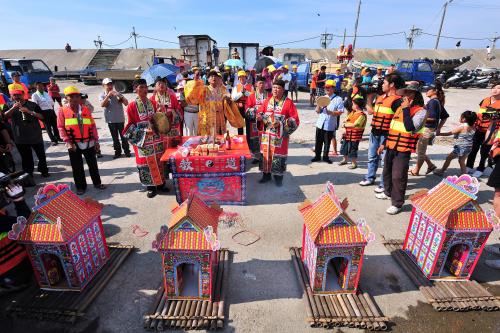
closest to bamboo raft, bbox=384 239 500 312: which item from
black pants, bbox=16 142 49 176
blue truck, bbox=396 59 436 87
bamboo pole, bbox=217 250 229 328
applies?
bamboo pole, bbox=217 250 229 328

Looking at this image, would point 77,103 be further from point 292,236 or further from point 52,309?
point 292,236

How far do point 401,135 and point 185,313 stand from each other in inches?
138

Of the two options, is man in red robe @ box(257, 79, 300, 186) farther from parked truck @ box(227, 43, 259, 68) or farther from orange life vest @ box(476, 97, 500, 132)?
parked truck @ box(227, 43, 259, 68)

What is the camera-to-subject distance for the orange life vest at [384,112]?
4223 mm

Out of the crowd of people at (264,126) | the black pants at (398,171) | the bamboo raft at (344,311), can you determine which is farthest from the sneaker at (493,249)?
the bamboo raft at (344,311)

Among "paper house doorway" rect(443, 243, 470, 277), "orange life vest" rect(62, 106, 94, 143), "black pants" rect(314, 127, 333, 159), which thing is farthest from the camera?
"black pants" rect(314, 127, 333, 159)

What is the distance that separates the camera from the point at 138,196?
488 cm

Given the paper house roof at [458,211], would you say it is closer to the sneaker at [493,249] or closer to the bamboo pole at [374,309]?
the bamboo pole at [374,309]

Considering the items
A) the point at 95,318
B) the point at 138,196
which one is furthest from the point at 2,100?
the point at 95,318

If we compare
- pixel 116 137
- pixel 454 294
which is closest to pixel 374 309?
pixel 454 294

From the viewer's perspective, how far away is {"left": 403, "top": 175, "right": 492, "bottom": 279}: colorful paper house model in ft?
8.80

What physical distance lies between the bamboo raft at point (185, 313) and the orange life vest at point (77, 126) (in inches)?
118

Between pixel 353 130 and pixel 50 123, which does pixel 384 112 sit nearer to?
pixel 353 130

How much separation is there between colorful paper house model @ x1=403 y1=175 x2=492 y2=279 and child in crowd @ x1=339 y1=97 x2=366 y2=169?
8.86 feet
